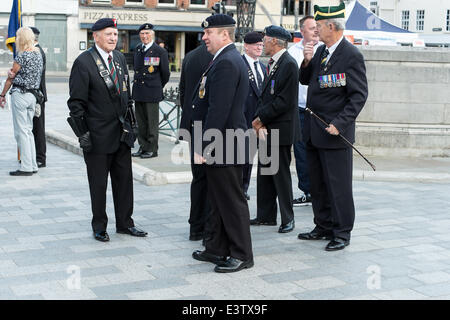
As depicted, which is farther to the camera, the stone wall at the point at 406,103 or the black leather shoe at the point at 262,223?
the stone wall at the point at 406,103

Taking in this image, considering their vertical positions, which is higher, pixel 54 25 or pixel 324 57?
pixel 54 25

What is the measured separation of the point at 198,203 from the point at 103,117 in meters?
1.17

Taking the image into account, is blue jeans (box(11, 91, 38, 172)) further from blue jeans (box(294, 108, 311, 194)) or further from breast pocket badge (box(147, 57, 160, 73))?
blue jeans (box(294, 108, 311, 194))

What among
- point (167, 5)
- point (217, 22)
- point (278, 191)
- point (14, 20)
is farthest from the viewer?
point (167, 5)

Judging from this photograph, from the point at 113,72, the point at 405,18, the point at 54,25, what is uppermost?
the point at 405,18

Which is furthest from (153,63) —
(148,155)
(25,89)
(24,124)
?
(24,124)

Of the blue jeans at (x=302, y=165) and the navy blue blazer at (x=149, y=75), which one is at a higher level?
the navy blue blazer at (x=149, y=75)

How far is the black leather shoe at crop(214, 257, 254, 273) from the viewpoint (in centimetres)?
545

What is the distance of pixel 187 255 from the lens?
19.6 ft

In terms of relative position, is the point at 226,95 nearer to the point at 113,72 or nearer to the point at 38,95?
the point at 113,72

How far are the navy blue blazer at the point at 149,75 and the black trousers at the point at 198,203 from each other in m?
4.49

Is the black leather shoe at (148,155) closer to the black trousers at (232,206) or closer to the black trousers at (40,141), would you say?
the black trousers at (40,141)

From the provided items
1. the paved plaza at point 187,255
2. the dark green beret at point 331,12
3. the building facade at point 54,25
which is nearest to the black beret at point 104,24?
the dark green beret at point 331,12

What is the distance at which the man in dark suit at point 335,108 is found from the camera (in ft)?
19.8
